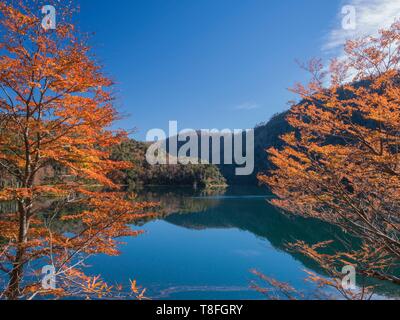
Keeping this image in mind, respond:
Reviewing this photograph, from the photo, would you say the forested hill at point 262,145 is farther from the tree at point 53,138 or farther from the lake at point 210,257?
the tree at point 53,138

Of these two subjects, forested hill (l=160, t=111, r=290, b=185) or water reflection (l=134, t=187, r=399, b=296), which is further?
forested hill (l=160, t=111, r=290, b=185)

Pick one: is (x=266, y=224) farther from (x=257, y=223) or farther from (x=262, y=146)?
(x=262, y=146)

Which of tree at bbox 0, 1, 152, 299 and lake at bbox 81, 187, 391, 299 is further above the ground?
tree at bbox 0, 1, 152, 299

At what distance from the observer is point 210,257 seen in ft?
50.4

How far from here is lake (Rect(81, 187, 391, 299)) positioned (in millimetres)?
11227

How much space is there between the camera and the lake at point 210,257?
36.8 ft

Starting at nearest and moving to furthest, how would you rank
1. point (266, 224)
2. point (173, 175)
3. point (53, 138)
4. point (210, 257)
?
point (53, 138) → point (210, 257) → point (266, 224) → point (173, 175)

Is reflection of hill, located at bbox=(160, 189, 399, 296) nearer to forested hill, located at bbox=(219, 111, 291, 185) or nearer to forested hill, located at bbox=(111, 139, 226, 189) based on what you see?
forested hill, located at bbox=(111, 139, 226, 189)

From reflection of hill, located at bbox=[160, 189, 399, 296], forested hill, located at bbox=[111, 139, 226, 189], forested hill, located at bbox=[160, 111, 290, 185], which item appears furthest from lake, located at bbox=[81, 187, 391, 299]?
forested hill, located at bbox=[160, 111, 290, 185]

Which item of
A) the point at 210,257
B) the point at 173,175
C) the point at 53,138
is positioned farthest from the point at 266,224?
the point at 173,175

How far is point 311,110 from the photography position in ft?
16.1
